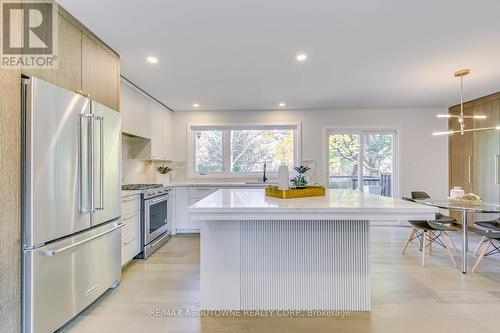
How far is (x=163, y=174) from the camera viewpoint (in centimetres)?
493

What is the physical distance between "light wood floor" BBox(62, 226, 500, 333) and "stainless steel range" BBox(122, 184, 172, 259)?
0.99 ft

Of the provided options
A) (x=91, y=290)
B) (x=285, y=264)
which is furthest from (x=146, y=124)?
(x=285, y=264)

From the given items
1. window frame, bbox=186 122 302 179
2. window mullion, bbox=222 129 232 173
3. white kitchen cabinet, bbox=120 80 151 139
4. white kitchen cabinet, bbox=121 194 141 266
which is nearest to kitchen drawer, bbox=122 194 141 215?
white kitchen cabinet, bbox=121 194 141 266

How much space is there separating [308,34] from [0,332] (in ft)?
9.73

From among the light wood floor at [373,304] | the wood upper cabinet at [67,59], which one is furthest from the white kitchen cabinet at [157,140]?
the wood upper cabinet at [67,59]

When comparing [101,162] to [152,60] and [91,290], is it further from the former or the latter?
[152,60]

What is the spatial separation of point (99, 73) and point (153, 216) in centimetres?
203

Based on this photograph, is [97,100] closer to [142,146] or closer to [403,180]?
[142,146]

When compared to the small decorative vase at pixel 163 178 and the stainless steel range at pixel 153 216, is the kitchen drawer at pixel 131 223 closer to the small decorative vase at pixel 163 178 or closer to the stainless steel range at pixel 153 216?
the stainless steel range at pixel 153 216

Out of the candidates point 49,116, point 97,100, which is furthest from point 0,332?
point 97,100

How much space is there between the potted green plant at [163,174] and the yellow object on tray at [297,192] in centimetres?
317

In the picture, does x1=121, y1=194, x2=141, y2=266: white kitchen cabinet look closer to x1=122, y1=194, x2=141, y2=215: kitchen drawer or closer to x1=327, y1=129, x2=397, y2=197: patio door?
x1=122, y1=194, x2=141, y2=215: kitchen drawer

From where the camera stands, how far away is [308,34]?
2.21 m

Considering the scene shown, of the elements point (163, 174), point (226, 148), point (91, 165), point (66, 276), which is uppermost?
point (226, 148)
